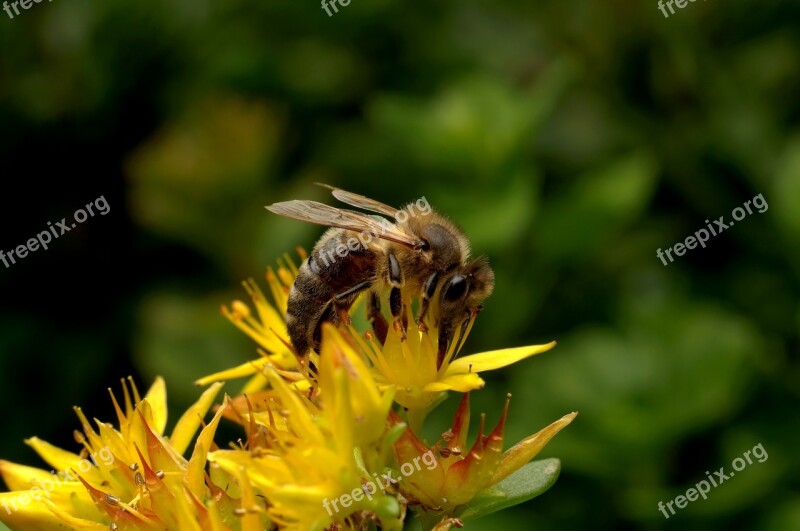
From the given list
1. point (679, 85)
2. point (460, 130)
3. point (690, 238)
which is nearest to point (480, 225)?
point (460, 130)

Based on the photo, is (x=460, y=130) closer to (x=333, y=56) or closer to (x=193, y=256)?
(x=333, y=56)

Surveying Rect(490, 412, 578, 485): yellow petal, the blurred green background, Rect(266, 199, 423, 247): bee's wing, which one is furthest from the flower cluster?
the blurred green background

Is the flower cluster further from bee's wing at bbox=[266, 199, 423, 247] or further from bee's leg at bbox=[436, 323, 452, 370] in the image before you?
bee's wing at bbox=[266, 199, 423, 247]

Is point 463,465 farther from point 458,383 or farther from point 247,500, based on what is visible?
point 247,500

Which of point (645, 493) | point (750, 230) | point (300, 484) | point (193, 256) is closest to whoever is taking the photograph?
point (300, 484)

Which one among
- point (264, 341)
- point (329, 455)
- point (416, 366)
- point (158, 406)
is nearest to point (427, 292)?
point (416, 366)

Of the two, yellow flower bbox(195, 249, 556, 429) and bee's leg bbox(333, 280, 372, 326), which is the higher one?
bee's leg bbox(333, 280, 372, 326)
